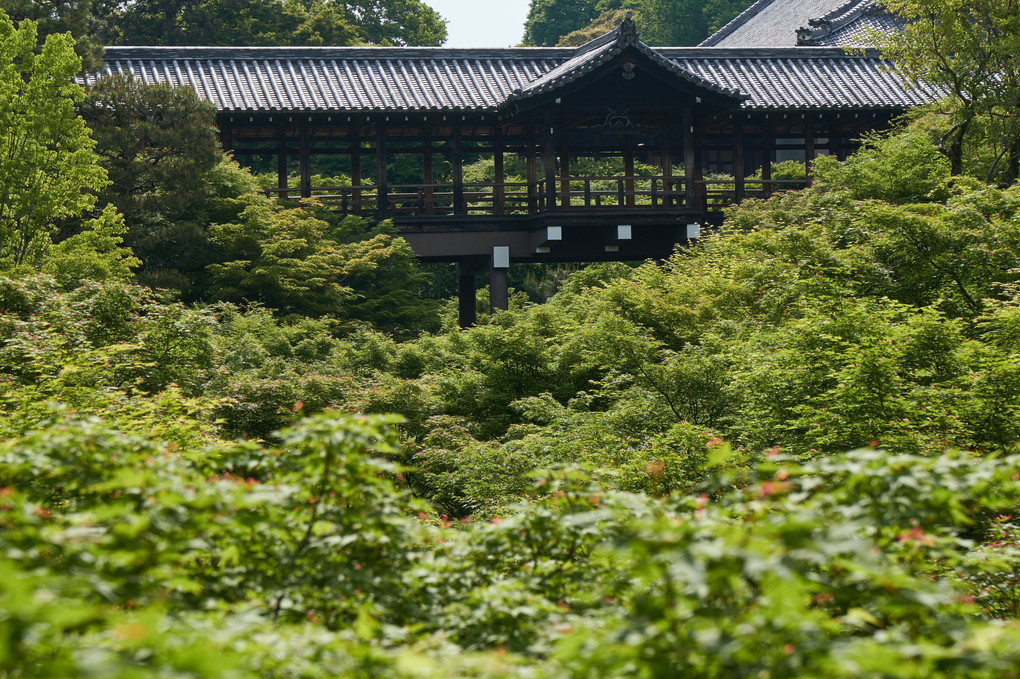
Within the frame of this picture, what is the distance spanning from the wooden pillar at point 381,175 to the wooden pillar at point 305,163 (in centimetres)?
150

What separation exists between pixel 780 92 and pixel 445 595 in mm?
21884

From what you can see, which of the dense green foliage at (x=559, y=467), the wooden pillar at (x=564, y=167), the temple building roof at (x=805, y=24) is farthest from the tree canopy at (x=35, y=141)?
the temple building roof at (x=805, y=24)

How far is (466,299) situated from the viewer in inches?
960

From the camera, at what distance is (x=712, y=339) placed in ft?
36.6

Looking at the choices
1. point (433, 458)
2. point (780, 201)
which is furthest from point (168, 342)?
point (780, 201)

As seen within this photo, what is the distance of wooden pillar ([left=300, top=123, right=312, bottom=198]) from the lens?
71.4 feet

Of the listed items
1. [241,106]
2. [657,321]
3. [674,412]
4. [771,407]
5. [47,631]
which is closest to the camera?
[47,631]

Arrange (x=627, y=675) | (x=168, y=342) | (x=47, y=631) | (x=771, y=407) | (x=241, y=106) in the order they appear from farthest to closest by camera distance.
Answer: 1. (x=241, y=106)
2. (x=168, y=342)
3. (x=771, y=407)
4. (x=627, y=675)
5. (x=47, y=631)

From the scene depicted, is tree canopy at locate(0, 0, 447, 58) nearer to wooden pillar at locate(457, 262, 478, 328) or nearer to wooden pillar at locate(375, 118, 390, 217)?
wooden pillar at locate(375, 118, 390, 217)

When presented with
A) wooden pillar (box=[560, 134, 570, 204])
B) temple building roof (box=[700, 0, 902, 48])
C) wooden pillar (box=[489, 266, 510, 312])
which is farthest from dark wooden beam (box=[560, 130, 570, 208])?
temple building roof (box=[700, 0, 902, 48])

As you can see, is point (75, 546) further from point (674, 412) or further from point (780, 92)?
point (780, 92)

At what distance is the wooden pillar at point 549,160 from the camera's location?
2095 cm

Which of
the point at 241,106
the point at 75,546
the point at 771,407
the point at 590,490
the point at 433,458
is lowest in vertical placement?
the point at 433,458

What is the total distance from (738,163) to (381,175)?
8161 mm
